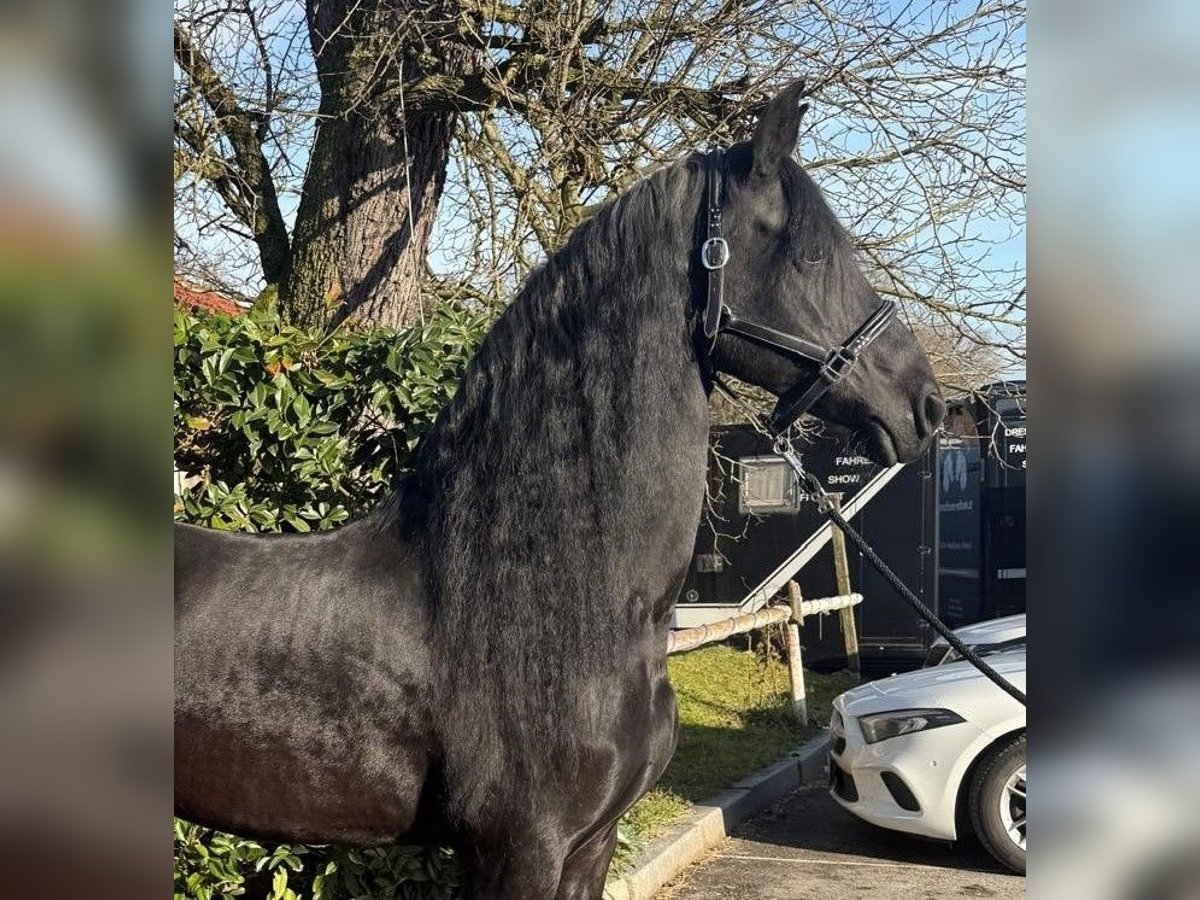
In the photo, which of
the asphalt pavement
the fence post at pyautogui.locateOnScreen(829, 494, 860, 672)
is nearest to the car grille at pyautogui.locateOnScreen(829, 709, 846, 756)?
the asphalt pavement

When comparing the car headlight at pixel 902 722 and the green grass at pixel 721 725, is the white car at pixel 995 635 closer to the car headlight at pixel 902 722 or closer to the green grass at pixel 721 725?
the car headlight at pixel 902 722

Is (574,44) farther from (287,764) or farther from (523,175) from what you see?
(287,764)

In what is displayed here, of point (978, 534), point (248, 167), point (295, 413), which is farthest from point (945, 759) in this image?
point (978, 534)

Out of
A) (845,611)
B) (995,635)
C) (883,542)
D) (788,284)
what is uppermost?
(788,284)

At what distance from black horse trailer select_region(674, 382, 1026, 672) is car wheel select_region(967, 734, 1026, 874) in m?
4.58

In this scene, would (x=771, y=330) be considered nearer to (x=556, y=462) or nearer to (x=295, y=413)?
(x=556, y=462)

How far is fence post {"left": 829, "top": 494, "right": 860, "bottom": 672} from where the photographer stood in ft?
32.3

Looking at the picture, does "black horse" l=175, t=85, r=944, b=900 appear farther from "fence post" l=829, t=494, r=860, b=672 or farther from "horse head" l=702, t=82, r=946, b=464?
"fence post" l=829, t=494, r=860, b=672

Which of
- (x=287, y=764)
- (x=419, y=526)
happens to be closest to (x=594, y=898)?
(x=287, y=764)

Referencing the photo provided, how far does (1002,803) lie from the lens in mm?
5273

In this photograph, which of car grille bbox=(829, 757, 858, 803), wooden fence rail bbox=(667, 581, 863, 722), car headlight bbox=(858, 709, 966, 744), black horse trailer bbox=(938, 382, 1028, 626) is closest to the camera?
car headlight bbox=(858, 709, 966, 744)

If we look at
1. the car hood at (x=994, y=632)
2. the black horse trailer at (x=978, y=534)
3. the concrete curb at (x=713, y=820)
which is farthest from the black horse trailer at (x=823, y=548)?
the car hood at (x=994, y=632)

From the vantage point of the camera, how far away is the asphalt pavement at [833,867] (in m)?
5.11

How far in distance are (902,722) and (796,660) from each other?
107 inches
